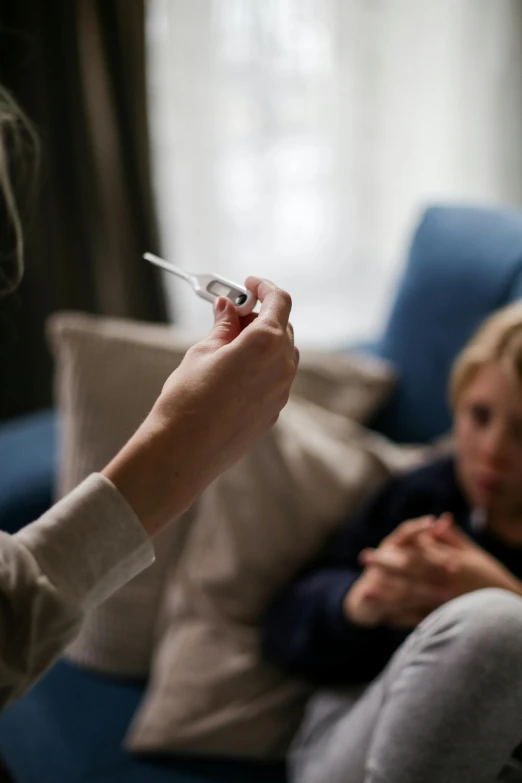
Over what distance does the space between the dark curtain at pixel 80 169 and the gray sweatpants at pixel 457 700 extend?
1.26 m

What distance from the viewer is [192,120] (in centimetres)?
208

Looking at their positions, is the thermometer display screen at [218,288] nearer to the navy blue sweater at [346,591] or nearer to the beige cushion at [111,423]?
the beige cushion at [111,423]

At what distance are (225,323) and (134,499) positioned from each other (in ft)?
0.51

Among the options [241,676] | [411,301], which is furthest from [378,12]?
[241,676]

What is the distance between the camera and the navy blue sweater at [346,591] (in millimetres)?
997

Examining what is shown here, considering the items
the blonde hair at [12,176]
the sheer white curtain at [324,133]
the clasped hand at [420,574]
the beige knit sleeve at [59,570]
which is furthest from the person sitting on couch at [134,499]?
the sheer white curtain at [324,133]

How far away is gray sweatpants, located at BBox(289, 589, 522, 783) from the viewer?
69 centimetres

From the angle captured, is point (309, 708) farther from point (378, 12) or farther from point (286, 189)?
point (378, 12)

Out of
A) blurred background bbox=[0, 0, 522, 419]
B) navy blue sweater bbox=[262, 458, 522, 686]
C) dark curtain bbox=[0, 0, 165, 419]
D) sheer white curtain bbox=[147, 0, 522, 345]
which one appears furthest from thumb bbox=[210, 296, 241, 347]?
sheer white curtain bbox=[147, 0, 522, 345]

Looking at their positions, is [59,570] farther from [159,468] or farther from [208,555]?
[208,555]

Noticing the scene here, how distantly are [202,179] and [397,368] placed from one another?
3.05ft

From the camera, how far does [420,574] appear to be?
2.90ft

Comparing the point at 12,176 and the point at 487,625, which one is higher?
the point at 12,176

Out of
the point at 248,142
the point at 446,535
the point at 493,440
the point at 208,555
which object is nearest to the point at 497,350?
the point at 493,440
